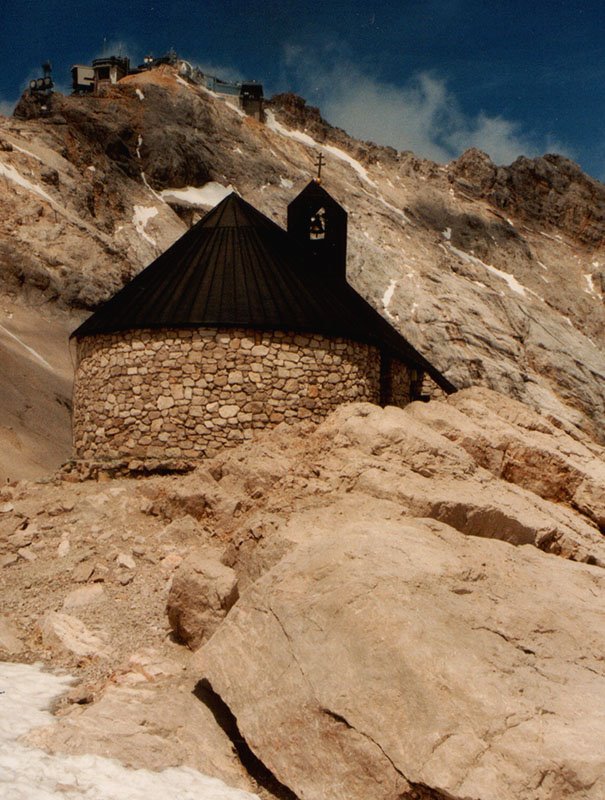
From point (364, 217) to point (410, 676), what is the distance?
70.7 m

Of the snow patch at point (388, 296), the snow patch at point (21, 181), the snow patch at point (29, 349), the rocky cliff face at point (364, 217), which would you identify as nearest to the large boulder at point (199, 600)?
the snow patch at point (29, 349)

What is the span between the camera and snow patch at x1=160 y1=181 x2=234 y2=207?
69312mm

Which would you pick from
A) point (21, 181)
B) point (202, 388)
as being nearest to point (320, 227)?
point (202, 388)

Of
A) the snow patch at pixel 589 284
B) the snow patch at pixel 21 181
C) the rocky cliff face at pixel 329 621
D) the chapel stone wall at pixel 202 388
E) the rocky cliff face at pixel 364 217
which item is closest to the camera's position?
the rocky cliff face at pixel 329 621

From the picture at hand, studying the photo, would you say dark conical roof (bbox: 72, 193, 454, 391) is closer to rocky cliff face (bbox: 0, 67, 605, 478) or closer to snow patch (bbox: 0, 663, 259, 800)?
snow patch (bbox: 0, 663, 259, 800)

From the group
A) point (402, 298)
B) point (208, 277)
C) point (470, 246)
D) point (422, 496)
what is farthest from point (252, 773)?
point (470, 246)

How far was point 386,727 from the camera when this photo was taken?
6.28 meters

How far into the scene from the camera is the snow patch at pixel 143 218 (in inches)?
2494

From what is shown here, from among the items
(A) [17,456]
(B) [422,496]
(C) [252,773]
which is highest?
(B) [422,496]

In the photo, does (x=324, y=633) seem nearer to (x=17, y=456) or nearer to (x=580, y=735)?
(x=580, y=735)

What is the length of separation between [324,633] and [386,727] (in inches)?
39.9

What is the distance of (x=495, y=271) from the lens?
81.2 m

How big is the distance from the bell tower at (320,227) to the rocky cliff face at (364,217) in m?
34.7

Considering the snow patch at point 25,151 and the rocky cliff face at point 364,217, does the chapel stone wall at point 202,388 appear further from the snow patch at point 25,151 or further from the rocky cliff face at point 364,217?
the snow patch at point 25,151
